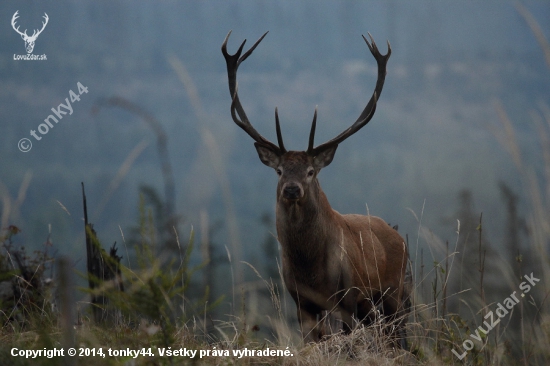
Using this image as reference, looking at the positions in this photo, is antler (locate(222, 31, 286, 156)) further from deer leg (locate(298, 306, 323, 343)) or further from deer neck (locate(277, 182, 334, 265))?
deer leg (locate(298, 306, 323, 343))

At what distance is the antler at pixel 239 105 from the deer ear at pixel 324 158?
1.26ft

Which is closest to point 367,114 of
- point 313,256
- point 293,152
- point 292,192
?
point 293,152

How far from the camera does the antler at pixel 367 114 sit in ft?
20.6

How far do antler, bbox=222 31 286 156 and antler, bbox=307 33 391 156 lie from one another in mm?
367

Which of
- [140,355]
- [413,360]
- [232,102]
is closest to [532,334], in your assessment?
[413,360]

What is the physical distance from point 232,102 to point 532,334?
4016 mm

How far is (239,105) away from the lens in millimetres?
6836

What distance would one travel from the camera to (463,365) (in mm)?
4504

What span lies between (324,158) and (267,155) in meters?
0.65

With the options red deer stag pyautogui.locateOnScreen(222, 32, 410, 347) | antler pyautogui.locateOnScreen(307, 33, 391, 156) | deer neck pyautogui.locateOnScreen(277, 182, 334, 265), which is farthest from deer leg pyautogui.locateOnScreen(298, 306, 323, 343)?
antler pyautogui.locateOnScreen(307, 33, 391, 156)

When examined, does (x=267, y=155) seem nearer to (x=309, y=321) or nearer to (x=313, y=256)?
(x=313, y=256)

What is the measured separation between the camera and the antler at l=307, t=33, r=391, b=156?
6.28 meters

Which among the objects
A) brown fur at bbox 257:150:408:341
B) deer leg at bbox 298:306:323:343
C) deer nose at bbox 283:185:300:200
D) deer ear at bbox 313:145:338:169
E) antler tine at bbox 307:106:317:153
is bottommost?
deer leg at bbox 298:306:323:343

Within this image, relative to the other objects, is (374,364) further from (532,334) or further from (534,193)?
(534,193)
